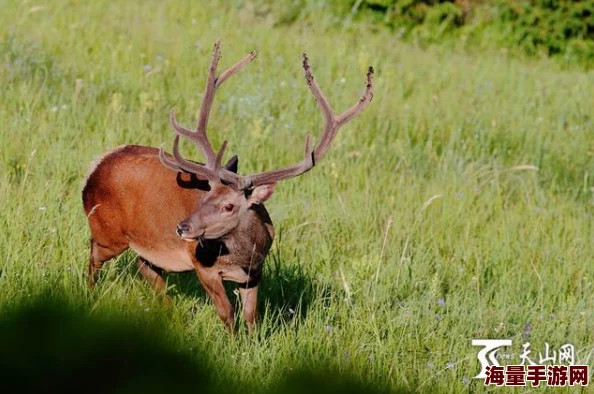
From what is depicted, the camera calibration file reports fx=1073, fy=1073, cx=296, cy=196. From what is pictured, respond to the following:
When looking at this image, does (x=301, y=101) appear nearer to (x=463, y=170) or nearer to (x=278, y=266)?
(x=463, y=170)

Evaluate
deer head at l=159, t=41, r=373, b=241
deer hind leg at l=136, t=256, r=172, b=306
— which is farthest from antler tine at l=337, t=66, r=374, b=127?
deer hind leg at l=136, t=256, r=172, b=306

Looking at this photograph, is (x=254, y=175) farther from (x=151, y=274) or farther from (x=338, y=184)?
(x=338, y=184)

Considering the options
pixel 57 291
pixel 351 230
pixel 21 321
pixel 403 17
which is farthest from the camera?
pixel 403 17

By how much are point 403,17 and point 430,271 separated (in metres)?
7.78

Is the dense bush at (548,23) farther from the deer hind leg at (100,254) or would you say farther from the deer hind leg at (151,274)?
the deer hind leg at (100,254)

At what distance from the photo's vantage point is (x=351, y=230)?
20.8ft

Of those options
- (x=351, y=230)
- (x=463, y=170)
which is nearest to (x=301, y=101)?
(x=463, y=170)

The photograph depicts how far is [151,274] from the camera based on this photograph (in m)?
5.33

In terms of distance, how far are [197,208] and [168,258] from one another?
456 millimetres

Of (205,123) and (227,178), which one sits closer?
(227,178)

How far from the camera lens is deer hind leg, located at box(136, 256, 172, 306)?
518cm

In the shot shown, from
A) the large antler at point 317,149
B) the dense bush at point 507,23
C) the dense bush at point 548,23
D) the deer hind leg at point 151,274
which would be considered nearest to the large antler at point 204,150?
the large antler at point 317,149

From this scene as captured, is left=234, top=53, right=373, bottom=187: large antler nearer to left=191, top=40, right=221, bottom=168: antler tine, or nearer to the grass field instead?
left=191, top=40, right=221, bottom=168: antler tine

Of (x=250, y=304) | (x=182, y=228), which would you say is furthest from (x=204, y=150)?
(x=250, y=304)
